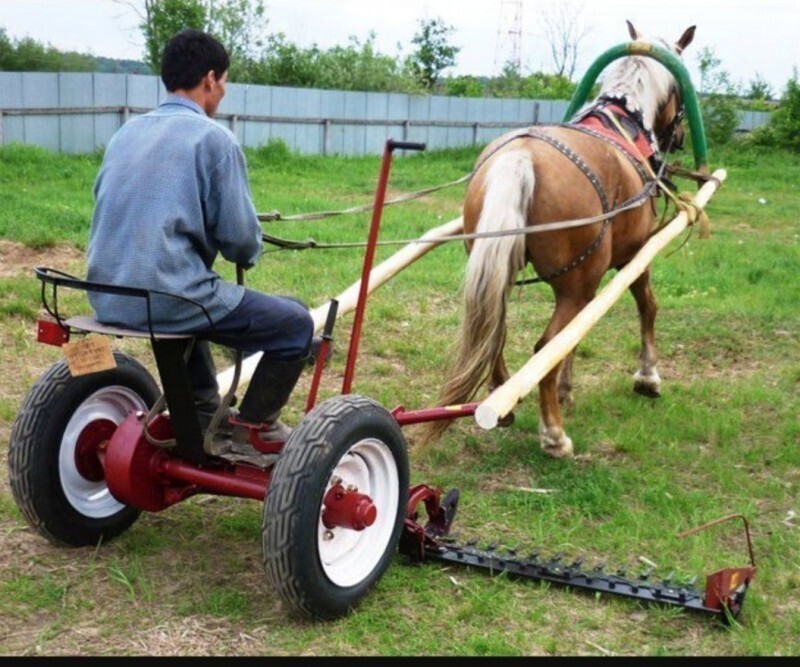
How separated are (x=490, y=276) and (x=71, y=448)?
2.08 metres

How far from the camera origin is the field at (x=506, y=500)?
356 cm

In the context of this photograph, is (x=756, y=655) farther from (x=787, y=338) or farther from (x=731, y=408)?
(x=787, y=338)

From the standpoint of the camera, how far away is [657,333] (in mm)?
8102

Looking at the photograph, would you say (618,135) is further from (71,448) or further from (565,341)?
(71,448)

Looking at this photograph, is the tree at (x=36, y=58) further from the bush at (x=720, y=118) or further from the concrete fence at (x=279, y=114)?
the bush at (x=720, y=118)

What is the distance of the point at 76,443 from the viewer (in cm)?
399

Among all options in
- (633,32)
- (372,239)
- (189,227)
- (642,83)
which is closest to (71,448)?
(189,227)

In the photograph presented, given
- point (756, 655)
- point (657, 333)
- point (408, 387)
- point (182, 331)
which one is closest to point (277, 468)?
point (182, 331)

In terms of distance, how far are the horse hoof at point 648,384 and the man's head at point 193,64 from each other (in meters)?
3.88

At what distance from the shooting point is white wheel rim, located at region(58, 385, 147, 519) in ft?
12.9

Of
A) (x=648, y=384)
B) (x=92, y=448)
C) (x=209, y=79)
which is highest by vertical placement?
(x=209, y=79)

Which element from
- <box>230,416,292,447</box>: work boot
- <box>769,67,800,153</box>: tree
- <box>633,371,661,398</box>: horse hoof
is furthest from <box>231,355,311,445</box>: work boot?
<box>769,67,800,153</box>: tree

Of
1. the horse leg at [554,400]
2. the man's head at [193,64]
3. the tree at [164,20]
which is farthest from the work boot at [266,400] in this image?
the tree at [164,20]

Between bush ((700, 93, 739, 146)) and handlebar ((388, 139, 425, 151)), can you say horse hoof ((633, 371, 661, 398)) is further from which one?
bush ((700, 93, 739, 146))
